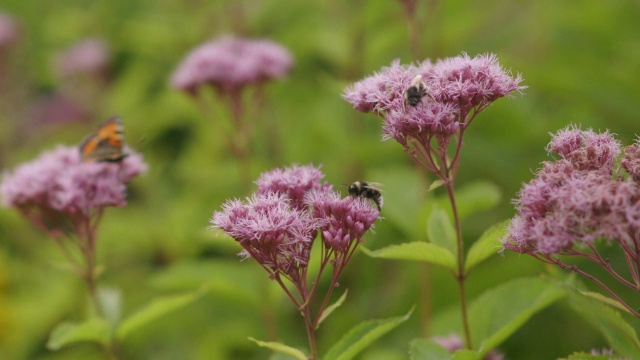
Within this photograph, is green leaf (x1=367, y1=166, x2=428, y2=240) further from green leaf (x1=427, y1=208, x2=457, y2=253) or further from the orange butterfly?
the orange butterfly

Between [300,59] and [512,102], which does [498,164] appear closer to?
[512,102]

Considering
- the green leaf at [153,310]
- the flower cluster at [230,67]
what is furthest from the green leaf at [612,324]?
the flower cluster at [230,67]

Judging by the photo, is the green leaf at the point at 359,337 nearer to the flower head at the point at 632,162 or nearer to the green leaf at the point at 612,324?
the green leaf at the point at 612,324

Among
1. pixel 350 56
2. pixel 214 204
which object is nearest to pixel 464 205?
pixel 350 56

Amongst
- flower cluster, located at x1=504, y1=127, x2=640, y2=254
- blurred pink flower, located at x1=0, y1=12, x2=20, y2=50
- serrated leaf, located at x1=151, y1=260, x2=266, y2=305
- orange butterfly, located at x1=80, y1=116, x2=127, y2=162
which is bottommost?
flower cluster, located at x1=504, y1=127, x2=640, y2=254

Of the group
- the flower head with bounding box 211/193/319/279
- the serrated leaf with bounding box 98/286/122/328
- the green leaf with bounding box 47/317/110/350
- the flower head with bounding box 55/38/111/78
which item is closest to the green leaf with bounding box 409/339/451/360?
the flower head with bounding box 211/193/319/279

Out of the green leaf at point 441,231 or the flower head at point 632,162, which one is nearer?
the flower head at point 632,162
